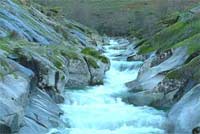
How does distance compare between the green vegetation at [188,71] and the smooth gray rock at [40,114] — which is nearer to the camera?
the smooth gray rock at [40,114]

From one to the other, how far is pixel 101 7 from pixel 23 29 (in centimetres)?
14474

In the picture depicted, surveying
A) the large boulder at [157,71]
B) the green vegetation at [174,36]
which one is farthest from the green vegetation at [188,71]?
the green vegetation at [174,36]

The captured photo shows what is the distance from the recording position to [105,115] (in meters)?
33.9

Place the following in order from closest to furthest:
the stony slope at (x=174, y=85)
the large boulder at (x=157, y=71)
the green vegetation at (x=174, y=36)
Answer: the stony slope at (x=174, y=85) < the large boulder at (x=157, y=71) < the green vegetation at (x=174, y=36)

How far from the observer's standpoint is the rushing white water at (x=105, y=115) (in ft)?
102

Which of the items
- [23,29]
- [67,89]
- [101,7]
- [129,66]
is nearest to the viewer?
[67,89]

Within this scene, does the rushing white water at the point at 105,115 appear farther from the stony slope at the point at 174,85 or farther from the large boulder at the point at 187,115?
the stony slope at the point at 174,85

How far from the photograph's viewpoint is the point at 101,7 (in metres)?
196

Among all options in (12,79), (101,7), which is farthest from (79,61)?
(101,7)

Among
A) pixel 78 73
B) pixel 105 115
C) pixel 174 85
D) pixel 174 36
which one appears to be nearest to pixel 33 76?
pixel 105 115

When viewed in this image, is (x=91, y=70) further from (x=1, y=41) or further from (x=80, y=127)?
(x=80, y=127)

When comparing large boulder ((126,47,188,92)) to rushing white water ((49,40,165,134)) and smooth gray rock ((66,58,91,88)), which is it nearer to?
rushing white water ((49,40,165,134))

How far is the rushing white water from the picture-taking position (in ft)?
102

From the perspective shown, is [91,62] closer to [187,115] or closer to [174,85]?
[174,85]
